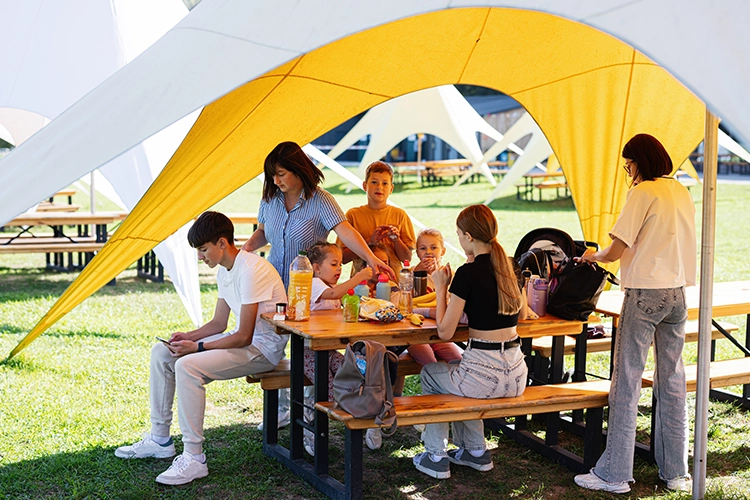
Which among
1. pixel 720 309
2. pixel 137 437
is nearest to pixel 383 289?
pixel 137 437

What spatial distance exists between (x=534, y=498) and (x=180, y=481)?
5.52 feet

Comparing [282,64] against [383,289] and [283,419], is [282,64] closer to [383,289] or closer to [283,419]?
[383,289]

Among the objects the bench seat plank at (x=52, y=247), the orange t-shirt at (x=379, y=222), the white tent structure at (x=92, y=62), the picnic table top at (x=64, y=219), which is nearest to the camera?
the orange t-shirt at (x=379, y=222)

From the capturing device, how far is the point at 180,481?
14.1 ft

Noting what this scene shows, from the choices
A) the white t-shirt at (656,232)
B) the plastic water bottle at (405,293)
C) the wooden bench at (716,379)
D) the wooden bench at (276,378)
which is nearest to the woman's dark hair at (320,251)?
the plastic water bottle at (405,293)

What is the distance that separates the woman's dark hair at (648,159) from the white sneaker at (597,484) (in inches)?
57.4

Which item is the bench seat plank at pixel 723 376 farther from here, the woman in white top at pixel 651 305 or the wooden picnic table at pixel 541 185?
the wooden picnic table at pixel 541 185

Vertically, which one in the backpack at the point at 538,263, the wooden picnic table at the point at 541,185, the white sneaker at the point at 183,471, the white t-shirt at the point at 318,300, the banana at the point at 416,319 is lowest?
the white sneaker at the point at 183,471

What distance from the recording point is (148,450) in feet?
15.3

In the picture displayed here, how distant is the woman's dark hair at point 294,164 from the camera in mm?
4824

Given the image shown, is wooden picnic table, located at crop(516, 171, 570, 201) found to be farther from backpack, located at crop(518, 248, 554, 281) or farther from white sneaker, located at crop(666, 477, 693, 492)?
white sneaker, located at crop(666, 477, 693, 492)

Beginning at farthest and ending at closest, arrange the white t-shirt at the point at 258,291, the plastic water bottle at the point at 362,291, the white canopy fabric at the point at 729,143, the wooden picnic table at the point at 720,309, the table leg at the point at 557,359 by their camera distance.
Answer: the white canopy fabric at the point at 729,143 → the table leg at the point at 557,359 → the wooden picnic table at the point at 720,309 → the plastic water bottle at the point at 362,291 → the white t-shirt at the point at 258,291

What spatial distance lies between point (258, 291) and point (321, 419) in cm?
71

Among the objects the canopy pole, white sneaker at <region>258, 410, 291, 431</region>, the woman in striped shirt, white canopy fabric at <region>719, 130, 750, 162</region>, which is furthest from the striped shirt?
white canopy fabric at <region>719, 130, 750, 162</region>
